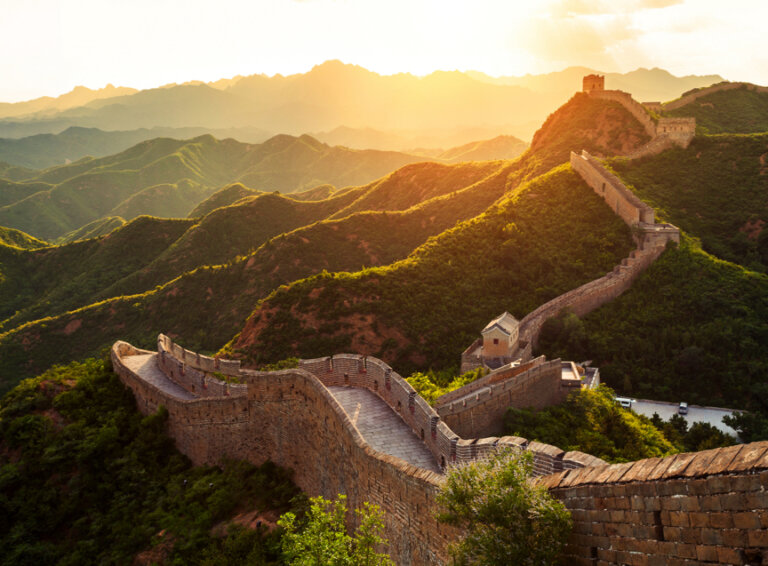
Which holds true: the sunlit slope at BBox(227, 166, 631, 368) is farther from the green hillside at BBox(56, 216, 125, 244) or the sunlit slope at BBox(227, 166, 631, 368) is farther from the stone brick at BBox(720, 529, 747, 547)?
the green hillside at BBox(56, 216, 125, 244)

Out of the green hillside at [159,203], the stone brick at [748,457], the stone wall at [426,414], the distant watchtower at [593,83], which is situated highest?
the distant watchtower at [593,83]

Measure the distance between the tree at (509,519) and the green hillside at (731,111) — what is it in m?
74.9

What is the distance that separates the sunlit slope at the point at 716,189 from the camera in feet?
145

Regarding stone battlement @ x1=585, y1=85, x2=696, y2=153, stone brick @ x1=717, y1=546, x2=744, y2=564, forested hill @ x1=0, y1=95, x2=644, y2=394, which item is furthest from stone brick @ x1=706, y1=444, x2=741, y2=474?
stone battlement @ x1=585, y1=85, x2=696, y2=153

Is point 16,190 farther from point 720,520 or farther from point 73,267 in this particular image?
point 720,520

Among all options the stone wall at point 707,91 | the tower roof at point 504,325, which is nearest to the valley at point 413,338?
the stone wall at point 707,91

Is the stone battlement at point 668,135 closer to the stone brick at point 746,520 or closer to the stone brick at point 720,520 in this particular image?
the stone brick at point 720,520

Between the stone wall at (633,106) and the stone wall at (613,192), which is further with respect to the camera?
the stone wall at (633,106)

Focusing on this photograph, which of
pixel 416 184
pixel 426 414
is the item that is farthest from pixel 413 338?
pixel 416 184

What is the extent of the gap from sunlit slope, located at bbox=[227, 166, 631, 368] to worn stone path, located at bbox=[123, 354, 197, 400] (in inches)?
462

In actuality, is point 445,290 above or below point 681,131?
below

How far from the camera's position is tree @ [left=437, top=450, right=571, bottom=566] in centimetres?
647

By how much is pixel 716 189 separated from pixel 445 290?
90.1 ft

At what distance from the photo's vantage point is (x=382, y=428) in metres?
16.4
